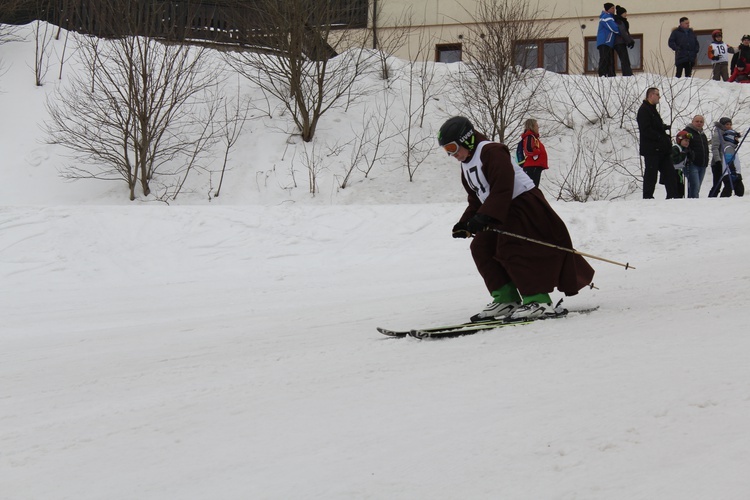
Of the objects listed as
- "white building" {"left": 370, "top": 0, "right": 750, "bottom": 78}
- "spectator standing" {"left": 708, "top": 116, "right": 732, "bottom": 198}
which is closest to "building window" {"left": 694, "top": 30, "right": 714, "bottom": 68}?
"white building" {"left": 370, "top": 0, "right": 750, "bottom": 78}

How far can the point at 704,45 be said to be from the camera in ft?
72.3

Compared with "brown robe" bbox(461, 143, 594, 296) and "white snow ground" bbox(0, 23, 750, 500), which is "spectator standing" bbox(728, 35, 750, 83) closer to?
"white snow ground" bbox(0, 23, 750, 500)

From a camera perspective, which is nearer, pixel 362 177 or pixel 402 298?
pixel 402 298

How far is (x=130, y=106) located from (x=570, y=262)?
11.7 meters

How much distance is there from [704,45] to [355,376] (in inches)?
811

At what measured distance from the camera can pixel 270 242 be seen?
10.7m

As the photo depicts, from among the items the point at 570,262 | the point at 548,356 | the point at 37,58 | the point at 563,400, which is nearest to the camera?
the point at 563,400

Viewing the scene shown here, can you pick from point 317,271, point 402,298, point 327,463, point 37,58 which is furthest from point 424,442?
point 37,58

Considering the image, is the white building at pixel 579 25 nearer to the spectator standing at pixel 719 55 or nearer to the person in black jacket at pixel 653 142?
the spectator standing at pixel 719 55

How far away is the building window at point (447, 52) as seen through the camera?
22.7 m

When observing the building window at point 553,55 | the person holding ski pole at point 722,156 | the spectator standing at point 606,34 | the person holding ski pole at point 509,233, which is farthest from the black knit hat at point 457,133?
the building window at point 553,55

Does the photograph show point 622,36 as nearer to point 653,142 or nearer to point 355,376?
point 653,142

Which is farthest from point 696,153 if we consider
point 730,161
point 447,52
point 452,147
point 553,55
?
point 447,52

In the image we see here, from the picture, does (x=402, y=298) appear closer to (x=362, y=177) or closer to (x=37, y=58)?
(x=362, y=177)
